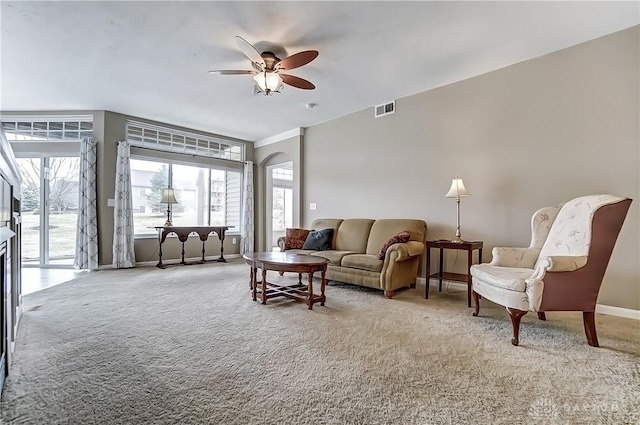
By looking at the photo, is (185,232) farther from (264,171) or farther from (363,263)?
(363,263)

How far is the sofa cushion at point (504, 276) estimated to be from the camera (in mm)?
2254

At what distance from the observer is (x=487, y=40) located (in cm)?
306

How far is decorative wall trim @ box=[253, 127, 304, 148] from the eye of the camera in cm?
611

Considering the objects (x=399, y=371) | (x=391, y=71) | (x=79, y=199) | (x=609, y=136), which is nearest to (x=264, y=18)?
(x=391, y=71)

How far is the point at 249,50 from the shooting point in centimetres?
292

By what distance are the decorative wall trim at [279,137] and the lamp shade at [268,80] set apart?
286 centimetres

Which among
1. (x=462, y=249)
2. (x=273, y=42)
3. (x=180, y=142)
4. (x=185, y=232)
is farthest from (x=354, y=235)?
(x=180, y=142)

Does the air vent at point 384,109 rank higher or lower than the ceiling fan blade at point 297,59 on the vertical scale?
higher

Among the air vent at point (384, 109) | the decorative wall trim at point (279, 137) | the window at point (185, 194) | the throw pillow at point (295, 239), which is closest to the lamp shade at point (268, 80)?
the air vent at point (384, 109)

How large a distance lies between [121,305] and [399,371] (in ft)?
9.25

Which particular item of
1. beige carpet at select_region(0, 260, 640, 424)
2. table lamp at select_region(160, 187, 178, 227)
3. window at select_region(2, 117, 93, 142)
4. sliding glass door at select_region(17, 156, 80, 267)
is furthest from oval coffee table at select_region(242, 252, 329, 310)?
window at select_region(2, 117, 93, 142)

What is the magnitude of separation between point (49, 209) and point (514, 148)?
7165 millimetres

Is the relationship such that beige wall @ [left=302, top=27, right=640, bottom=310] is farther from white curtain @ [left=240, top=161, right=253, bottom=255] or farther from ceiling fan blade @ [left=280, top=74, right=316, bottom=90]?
white curtain @ [left=240, top=161, right=253, bottom=255]

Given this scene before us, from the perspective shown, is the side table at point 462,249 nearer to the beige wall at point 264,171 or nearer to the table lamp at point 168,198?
the beige wall at point 264,171
